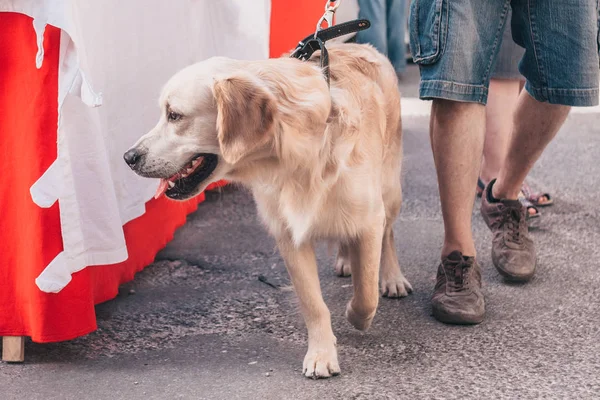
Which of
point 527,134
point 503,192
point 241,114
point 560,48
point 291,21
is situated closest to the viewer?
point 241,114

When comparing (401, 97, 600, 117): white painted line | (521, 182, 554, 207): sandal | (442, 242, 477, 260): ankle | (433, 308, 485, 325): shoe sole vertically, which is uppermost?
(442, 242, 477, 260): ankle

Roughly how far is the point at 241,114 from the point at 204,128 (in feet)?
0.50

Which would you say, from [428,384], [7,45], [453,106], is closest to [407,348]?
[428,384]

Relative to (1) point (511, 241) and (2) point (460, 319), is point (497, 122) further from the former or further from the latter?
(2) point (460, 319)

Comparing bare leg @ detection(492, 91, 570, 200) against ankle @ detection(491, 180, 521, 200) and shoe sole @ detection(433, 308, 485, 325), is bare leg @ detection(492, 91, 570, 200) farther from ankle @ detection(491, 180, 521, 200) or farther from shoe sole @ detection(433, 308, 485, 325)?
shoe sole @ detection(433, 308, 485, 325)

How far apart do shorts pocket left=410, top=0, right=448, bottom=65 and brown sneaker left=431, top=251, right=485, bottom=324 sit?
69cm

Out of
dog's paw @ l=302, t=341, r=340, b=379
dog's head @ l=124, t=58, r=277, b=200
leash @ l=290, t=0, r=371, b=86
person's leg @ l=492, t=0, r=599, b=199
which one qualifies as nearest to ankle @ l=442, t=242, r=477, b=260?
person's leg @ l=492, t=0, r=599, b=199

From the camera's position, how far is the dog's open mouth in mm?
2178

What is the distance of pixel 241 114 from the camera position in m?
2.01

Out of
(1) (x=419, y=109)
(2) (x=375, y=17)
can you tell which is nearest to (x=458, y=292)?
(2) (x=375, y=17)

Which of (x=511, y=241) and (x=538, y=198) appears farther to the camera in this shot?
(x=538, y=198)

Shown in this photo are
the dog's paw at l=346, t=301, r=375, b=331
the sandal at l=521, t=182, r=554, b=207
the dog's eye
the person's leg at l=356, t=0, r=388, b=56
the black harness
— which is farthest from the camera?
the person's leg at l=356, t=0, r=388, b=56

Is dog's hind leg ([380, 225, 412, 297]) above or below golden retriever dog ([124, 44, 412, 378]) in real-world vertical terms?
below

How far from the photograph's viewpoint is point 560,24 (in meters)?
2.53
